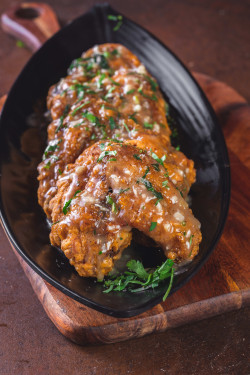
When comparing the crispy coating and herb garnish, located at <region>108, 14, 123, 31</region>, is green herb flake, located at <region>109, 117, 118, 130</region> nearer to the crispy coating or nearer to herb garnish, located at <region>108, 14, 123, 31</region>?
the crispy coating


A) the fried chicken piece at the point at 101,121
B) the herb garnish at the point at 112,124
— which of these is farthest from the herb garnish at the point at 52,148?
the herb garnish at the point at 112,124

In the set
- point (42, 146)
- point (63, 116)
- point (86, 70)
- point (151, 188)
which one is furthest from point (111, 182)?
point (86, 70)

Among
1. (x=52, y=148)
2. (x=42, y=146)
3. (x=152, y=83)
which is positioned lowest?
(x=42, y=146)

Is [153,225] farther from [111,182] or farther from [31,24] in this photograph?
[31,24]

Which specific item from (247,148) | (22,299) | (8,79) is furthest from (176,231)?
(8,79)

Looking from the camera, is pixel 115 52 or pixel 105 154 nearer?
pixel 105 154

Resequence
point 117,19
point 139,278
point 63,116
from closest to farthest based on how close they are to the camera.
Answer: point 139,278, point 63,116, point 117,19

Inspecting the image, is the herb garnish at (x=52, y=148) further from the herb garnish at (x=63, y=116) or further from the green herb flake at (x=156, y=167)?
the green herb flake at (x=156, y=167)
